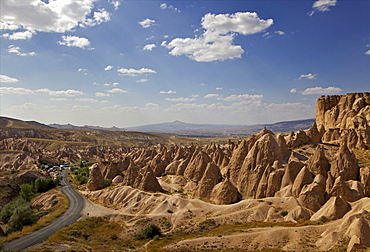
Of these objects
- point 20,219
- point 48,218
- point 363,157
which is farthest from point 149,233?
point 363,157

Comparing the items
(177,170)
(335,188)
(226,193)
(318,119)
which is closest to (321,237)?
(335,188)

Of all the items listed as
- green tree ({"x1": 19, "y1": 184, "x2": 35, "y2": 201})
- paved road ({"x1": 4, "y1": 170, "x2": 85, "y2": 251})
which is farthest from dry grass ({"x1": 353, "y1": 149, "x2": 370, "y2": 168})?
green tree ({"x1": 19, "y1": 184, "x2": 35, "y2": 201})

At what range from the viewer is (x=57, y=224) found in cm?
4634

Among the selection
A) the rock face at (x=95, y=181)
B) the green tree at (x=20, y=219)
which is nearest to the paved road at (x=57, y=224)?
the green tree at (x=20, y=219)

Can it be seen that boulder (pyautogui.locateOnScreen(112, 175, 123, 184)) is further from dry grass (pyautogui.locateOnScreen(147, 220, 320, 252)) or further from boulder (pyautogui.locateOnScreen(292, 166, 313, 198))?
boulder (pyautogui.locateOnScreen(292, 166, 313, 198))

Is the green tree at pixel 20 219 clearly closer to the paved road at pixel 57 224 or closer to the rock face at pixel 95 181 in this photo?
the paved road at pixel 57 224

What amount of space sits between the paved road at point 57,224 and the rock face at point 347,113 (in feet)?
204

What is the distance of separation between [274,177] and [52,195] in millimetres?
57172

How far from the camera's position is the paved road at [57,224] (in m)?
35.0

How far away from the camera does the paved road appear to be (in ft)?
115

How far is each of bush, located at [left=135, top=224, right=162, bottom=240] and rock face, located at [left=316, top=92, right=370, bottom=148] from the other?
159 ft

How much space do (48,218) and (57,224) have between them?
15.8 ft

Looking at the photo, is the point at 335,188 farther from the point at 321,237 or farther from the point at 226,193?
the point at 226,193

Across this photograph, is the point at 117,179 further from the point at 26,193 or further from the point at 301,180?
the point at 301,180
